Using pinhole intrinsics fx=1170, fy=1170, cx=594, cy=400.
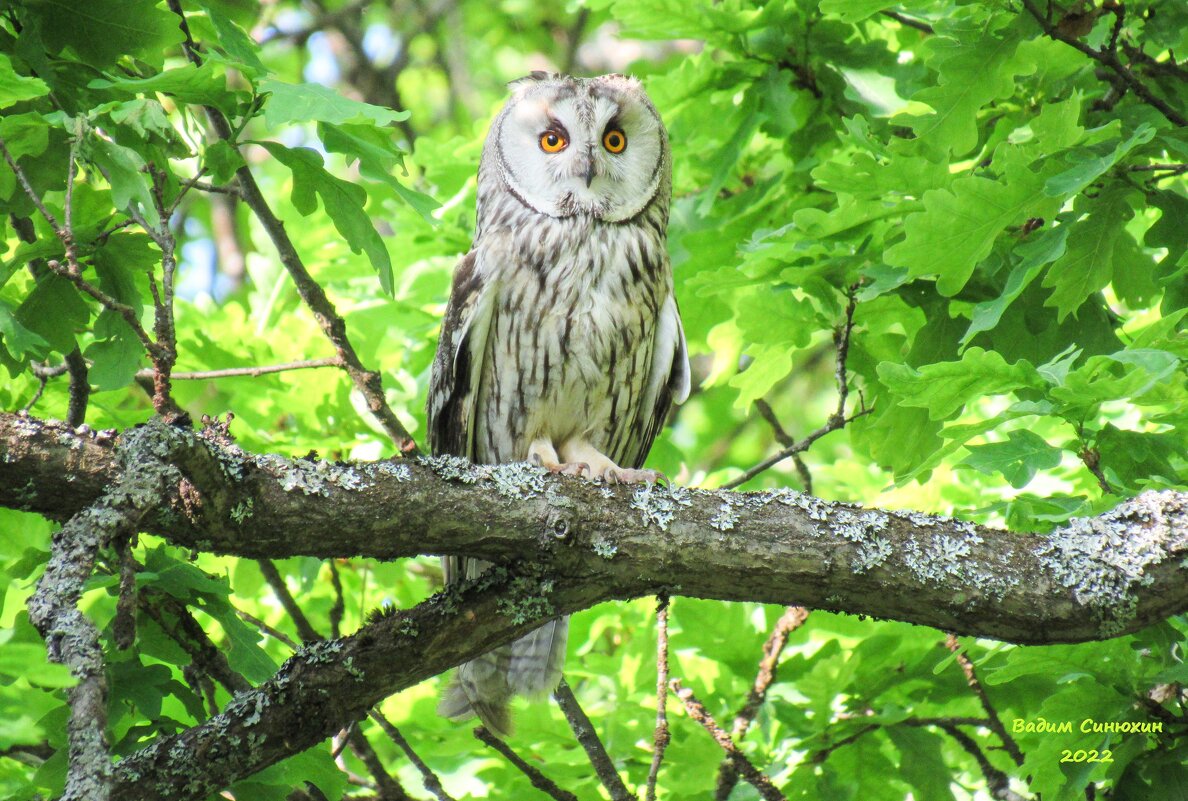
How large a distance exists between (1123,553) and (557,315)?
1876mm

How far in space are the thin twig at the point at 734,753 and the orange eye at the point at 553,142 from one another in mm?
1880

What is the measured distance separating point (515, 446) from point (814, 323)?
1137mm

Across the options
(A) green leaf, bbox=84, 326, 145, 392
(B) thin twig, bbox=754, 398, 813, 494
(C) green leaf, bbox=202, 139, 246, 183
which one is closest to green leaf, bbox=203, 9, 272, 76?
(C) green leaf, bbox=202, 139, 246, 183

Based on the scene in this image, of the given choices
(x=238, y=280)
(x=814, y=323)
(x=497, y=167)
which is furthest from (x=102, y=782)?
(x=238, y=280)

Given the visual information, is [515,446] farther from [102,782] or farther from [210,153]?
[102,782]

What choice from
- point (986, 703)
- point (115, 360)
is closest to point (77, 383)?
point (115, 360)

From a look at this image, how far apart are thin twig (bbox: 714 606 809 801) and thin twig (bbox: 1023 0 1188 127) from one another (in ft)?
5.44

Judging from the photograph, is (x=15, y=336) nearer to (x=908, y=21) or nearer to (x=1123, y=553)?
(x=1123, y=553)

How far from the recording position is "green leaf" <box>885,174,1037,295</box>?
260 centimetres

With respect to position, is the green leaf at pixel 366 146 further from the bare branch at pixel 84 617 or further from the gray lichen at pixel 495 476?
the bare branch at pixel 84 617

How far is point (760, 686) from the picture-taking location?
3625 mm

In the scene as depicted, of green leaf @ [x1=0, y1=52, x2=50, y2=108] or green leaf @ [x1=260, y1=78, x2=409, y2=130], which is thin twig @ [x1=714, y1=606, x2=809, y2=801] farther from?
green leaf @ [x1=0, y1=52, x2=50, y2=108]

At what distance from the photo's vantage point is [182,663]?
106 inches

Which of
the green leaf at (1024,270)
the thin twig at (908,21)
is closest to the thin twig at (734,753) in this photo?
the green leaf at (1024,270)
